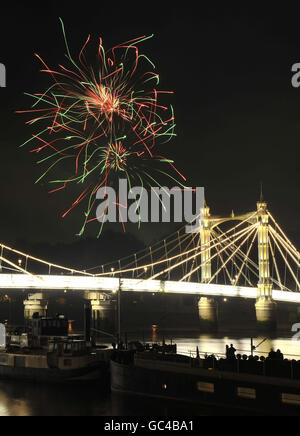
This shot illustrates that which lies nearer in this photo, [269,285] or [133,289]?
[133,289]

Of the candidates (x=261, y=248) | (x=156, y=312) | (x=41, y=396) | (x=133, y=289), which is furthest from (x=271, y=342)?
(x=156, y=312)

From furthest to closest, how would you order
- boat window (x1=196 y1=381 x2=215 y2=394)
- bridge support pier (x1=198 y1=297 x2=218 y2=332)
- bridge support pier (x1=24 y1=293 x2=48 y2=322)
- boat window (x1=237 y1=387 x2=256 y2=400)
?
bridge support pier (x1=198 y1=297 x2=218 y2=332), bridge support pier (x1=24 y1=293 x2=48 y2=322), boat window (x1=196 y1=381 x2=215 y2=394), boat window (x1=237 y1=387 x2=256 y2=400)

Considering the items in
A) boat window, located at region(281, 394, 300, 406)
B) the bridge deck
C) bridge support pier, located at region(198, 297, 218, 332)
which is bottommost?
boat window, located at region(281, 394, 300, 406)


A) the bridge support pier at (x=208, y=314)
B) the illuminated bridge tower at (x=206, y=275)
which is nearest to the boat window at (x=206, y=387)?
the bridge support pier at (x=208, y=314)

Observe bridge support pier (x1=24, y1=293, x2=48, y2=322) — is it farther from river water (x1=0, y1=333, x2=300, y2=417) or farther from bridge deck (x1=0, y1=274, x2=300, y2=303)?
river water (x1=0, y1=333, x2=300, y2=417)

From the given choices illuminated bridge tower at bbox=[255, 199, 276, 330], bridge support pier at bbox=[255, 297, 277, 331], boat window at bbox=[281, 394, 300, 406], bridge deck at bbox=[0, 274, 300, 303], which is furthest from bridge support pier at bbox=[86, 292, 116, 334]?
boat window at bbox=[281, 394, 300, 406]
